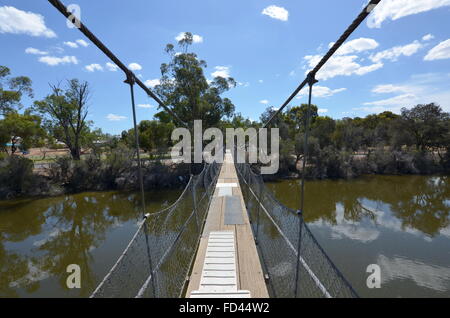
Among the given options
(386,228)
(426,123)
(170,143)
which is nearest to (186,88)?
(170,143)

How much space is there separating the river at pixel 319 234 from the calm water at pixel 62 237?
24 millimetres

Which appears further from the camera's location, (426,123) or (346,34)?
(426,123)

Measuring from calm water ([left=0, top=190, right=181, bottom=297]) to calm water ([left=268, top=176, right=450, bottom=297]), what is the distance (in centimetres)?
500

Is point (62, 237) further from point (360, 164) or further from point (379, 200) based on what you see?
point (360, 164)

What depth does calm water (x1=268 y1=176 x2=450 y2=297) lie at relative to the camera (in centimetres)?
409

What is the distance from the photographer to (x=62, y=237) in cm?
630

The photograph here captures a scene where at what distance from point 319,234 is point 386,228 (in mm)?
2078

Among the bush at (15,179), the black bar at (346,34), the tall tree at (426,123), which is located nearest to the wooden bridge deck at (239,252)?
the black bar at (346,34)

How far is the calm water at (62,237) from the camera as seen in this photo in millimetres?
4348

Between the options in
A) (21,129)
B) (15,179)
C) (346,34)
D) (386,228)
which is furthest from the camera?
(21,129)

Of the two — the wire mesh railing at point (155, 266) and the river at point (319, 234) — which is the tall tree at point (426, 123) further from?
the wire mesh railing at point (155, 266)

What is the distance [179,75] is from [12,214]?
27.2 feet
